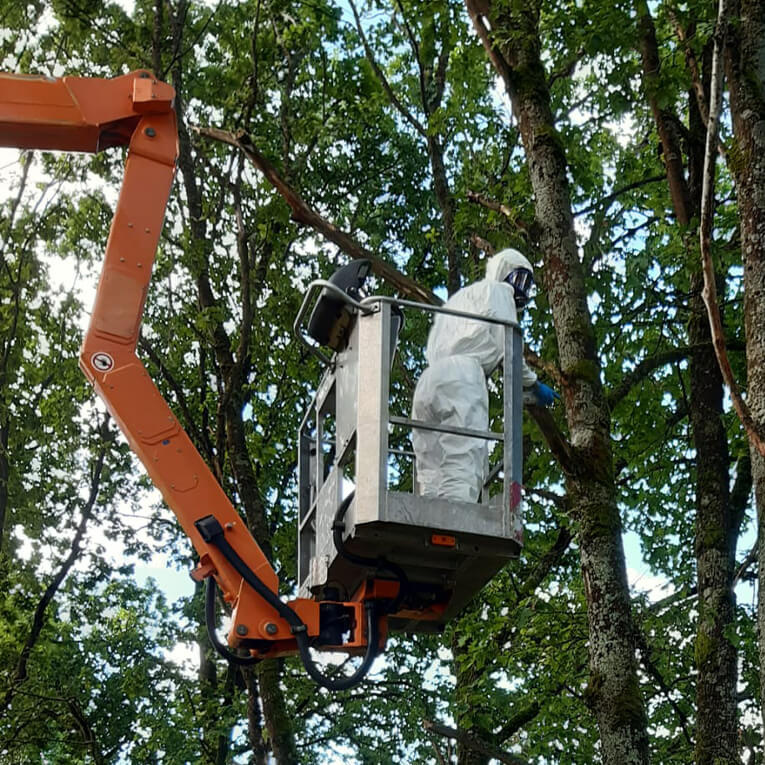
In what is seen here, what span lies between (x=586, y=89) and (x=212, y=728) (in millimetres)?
10659

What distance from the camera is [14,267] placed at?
18.0 meters

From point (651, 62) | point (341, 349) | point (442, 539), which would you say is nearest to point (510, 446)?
point (442, 539)

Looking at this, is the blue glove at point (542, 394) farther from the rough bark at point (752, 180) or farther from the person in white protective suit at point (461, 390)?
the rough bark at point (752, 180)

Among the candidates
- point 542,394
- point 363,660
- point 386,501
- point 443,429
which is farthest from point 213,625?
point 542,394

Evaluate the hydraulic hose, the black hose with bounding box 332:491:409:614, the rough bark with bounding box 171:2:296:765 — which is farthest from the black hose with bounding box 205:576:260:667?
the rough bark with bounding box 171:2:296:765

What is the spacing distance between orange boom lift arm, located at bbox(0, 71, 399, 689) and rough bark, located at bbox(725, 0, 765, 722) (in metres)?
2.49

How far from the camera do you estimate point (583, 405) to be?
876 cm

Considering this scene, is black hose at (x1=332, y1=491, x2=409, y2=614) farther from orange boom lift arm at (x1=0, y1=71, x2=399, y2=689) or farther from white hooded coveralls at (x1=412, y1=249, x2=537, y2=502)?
white hooded coveralls at (x1=412, y1=249, x2=537, y2=502)

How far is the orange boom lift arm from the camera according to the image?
7.01 m

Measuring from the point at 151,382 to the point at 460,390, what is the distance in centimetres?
197

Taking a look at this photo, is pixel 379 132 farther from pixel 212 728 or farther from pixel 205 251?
pixel 212 728

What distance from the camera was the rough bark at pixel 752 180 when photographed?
7.50 m

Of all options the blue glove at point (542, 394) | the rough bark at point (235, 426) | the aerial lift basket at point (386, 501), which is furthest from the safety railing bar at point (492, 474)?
the rough bark at point (235, 426)

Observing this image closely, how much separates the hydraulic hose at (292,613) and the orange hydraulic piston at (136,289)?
0.06 m
